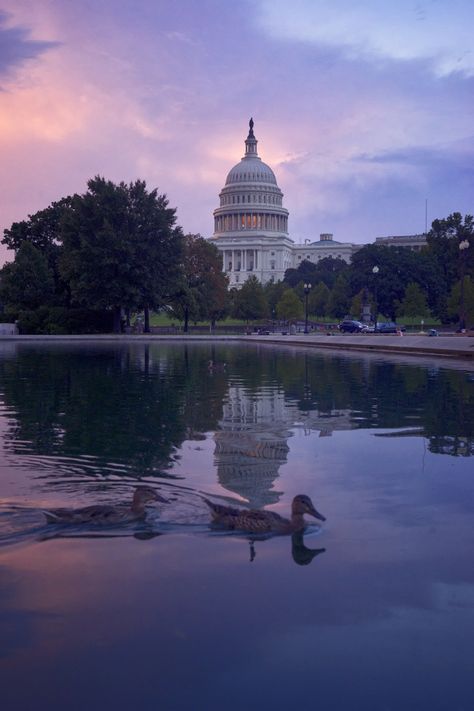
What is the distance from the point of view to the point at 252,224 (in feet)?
529

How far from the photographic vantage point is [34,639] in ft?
13.0

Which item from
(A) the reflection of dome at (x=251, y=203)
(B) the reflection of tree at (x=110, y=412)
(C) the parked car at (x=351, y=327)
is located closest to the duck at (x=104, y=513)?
(B) the reflection of tree at (x=110, y=412)

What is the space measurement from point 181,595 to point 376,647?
121cm

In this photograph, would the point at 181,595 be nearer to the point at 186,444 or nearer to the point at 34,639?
the point at 34,639

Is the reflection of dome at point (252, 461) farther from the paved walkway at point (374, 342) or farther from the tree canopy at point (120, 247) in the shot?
the tree canopy at point (120, 247)

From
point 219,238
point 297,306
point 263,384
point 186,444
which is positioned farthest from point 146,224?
point 219,238

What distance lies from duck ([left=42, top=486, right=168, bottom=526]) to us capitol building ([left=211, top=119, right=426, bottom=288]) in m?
151

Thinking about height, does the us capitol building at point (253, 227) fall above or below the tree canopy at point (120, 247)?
above

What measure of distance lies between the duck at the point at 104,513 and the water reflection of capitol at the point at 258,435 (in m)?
1.03

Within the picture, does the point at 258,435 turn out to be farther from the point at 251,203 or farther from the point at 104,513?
the point at 251,203

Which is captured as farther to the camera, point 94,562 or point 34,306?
point 34,306

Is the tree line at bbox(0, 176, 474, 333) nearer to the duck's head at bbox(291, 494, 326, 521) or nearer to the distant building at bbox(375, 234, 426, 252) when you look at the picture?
the duck's head at bbox(291, 494, 326, 521)

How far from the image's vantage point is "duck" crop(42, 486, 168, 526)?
582cm

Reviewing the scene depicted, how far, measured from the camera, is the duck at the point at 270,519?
5.64 meters
